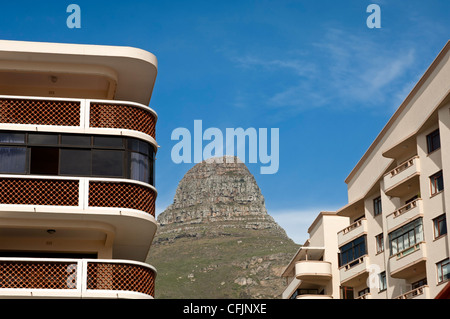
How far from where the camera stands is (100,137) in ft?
85.9

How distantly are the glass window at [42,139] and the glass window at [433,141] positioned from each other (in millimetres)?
24114

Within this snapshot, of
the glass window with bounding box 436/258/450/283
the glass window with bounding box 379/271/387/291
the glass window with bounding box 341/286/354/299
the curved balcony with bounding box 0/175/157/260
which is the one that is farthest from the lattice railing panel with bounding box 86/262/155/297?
the glass window with bounding box 341/286/354/299

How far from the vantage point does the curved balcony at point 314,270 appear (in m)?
60.0

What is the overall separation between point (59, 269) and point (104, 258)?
8.47 ft

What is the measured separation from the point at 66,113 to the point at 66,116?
0.37 feet

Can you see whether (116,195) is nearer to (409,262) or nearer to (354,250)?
(409,262)

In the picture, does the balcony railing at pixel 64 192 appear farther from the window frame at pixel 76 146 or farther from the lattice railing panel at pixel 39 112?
the lattice railing panel at pixel 39 112

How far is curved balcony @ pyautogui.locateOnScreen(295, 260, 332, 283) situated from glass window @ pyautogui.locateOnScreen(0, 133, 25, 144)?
3765 cm

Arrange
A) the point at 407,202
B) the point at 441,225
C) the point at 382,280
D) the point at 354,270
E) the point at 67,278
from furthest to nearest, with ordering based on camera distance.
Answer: the point at 354,270 → the point at 382,280 → the point at 407,202 → the point at 441,225 → the point at 67,278

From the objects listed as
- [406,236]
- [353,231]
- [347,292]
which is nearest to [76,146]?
→ [406,236]

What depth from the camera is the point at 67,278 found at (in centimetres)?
2442
